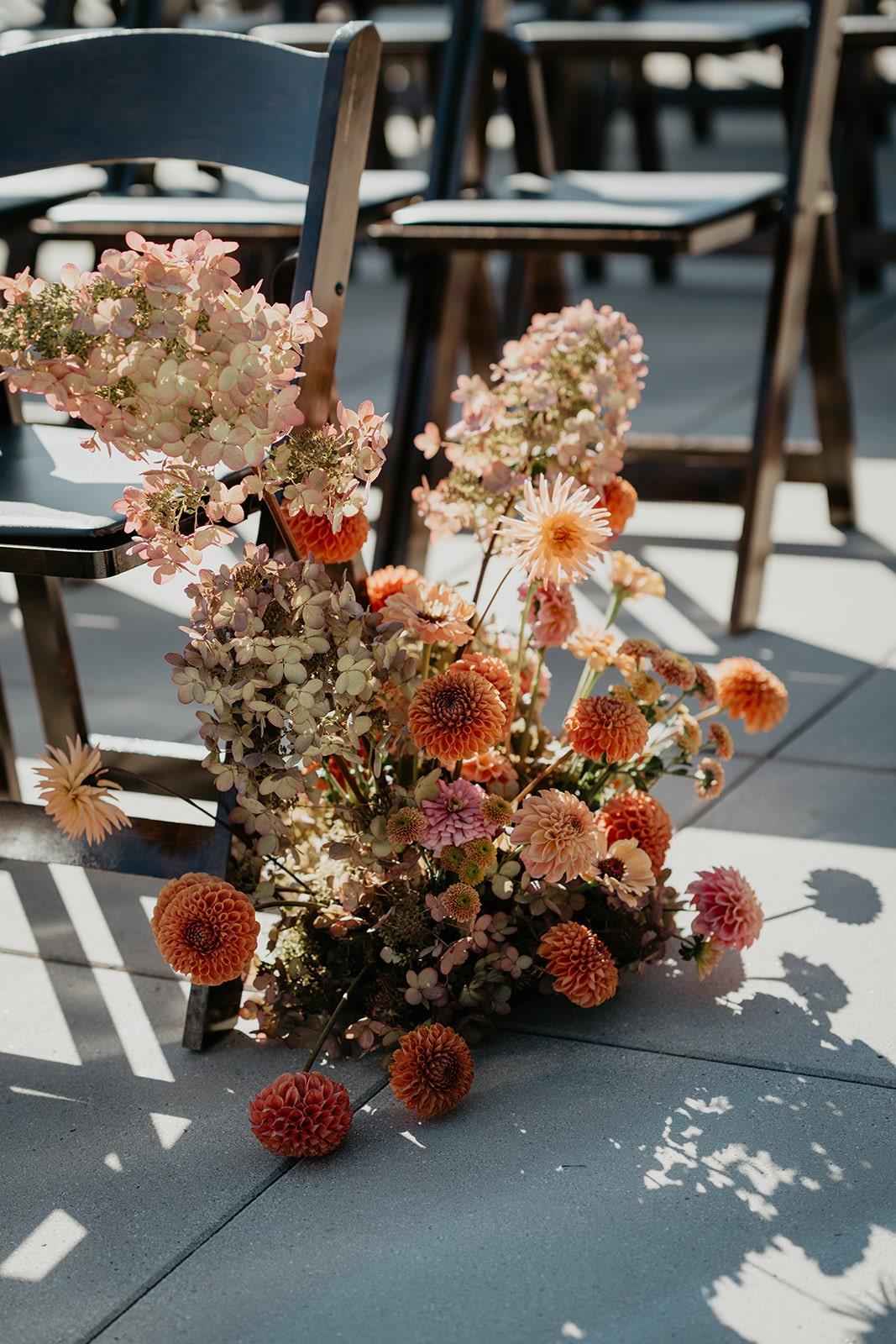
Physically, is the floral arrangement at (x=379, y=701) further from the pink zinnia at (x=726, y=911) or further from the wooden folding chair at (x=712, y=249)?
the wooden folding chair at (x=712, y=249)

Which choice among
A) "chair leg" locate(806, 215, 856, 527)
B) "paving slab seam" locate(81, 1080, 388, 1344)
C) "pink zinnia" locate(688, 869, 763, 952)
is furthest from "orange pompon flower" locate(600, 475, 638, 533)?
"chair leg" locate(806, 215, 856, 527)

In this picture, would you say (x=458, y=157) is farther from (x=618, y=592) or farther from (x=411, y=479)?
(x=618, y=592)

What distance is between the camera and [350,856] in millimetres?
1622

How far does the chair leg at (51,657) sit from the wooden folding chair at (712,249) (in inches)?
32.3

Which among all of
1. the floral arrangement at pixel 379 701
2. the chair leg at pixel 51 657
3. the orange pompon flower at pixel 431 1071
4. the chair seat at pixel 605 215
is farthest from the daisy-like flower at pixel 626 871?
the chair seat at pixel 605 215

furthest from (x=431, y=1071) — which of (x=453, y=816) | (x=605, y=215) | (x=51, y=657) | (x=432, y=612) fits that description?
(x=605, y=215)

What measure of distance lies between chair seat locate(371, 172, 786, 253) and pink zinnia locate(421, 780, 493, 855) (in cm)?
123

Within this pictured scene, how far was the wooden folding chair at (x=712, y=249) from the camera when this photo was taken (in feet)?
8.39

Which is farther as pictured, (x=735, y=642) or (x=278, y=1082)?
(x=735, y=642)

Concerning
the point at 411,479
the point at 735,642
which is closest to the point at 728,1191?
the point at 735,642

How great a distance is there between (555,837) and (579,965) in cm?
16

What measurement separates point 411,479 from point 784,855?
3.76ft

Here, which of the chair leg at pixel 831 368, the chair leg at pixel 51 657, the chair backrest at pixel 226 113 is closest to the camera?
the chair backrest at pixel 226 113

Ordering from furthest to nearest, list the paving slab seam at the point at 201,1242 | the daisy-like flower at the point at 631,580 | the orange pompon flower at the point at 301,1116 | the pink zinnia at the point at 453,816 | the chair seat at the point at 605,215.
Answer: the chair seat at the point at 605,215, the daisy-like flower at the point at 631,580, the pink zinnia at the point at 453,816, the orange pompon flower at the point at 301,1116, the paving slab seam at the point at 201,1242
